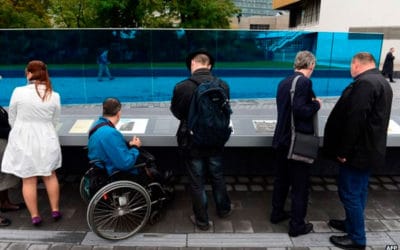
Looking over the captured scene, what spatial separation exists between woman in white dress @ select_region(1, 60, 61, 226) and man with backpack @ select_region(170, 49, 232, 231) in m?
1.14

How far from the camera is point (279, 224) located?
3.70 meters

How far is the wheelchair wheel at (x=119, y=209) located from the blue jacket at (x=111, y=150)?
0.17m

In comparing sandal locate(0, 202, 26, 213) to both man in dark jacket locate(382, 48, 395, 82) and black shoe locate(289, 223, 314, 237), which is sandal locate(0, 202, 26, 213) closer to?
black shoe locate(289, 223, 314, 237)

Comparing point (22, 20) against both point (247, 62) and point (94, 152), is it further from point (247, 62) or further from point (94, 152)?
point (94, 152)

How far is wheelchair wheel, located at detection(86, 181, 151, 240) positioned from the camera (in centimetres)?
320

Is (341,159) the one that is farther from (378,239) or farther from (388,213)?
(388,213)

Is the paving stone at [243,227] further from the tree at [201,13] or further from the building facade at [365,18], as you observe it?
the building facade at [365,18]

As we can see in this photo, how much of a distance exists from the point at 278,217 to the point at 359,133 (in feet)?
4.09

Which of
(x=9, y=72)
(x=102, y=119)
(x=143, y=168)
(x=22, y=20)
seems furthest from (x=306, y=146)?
(x=22, y=20)

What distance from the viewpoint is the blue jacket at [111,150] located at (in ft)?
10.4

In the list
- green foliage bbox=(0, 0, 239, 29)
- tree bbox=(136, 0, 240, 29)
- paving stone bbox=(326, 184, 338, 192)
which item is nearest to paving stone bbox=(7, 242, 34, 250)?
paving stone bbox=(326, 184, 338, 192)

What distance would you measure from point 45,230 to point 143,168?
1.10 m

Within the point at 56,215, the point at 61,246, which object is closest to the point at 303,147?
the point at 61,246

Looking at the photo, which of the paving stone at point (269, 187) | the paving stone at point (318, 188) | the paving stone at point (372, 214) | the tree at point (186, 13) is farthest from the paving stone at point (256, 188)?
the tree at point (186, 13)
